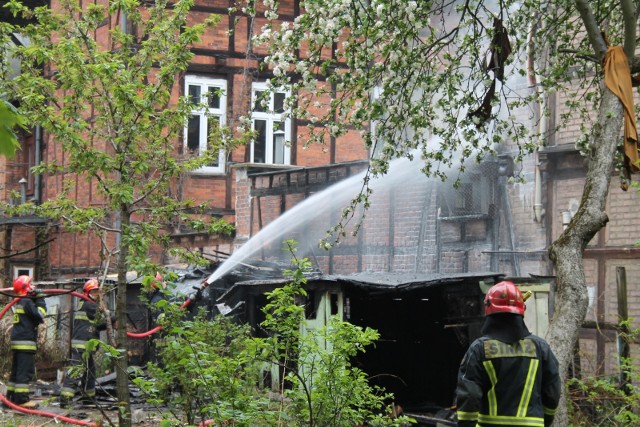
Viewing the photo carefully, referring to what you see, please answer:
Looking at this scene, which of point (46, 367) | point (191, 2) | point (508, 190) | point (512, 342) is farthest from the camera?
point (46, 367)

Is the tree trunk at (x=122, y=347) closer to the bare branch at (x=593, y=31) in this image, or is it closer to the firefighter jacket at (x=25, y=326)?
the bare branch at (x=593, y=31)

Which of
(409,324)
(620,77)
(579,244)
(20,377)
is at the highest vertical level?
(620,77)

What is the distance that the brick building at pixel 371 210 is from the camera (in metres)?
12.8

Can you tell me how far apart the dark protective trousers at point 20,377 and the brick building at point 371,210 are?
1.68 metres

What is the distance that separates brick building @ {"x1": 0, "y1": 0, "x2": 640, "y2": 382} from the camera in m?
12.8

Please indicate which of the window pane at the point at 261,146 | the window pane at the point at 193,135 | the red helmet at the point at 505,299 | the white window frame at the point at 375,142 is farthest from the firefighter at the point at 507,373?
the window pane at the point at 261,146

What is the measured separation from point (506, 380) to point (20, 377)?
26.2 ft

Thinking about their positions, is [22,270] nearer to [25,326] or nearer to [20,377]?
[25,326]

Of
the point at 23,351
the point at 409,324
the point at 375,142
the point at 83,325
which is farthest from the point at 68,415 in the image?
the point at 375,142

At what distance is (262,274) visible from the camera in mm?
14531

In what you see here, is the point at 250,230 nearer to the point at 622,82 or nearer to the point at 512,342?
the point at 622,82

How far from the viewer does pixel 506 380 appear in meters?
5.12

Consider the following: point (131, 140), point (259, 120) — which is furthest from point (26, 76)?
point (259, 120)

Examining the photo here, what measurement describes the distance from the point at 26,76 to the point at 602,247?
28.0ft
